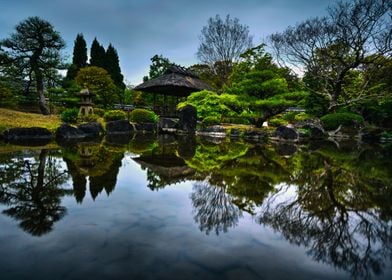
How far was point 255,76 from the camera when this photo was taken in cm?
1689

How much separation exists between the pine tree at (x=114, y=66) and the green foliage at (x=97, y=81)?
1068 centimetres

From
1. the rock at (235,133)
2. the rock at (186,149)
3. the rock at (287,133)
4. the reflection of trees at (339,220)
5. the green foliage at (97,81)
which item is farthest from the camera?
the green foliage at (97,81)

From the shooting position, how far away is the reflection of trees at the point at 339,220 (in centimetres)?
254

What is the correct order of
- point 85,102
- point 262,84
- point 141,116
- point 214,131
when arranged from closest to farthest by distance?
point 262,84
point 214,131
point 85,102
point 141,116

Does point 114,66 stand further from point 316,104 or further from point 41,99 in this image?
point 316,104

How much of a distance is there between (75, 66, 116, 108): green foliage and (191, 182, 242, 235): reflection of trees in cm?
2128

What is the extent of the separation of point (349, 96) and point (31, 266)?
82.4 feet

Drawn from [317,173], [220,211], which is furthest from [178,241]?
[317,173]

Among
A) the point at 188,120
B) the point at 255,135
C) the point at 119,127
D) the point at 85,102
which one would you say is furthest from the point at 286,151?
the point at 85,102

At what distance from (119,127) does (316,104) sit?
1567 centimetres

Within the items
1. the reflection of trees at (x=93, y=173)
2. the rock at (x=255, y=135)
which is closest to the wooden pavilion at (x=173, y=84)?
the rock at (x=255, y=135)

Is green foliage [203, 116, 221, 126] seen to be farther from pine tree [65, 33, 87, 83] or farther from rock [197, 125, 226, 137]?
pine tree [65, 33, 87, 83]

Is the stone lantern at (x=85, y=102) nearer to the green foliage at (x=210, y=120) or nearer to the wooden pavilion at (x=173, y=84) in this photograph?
the wooden pavilion at (x=173, y=84)

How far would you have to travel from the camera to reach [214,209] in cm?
382
